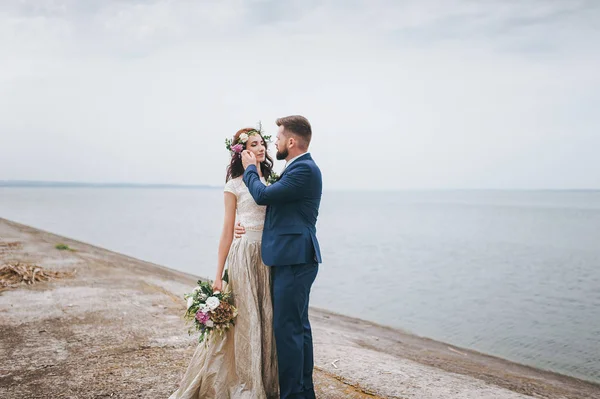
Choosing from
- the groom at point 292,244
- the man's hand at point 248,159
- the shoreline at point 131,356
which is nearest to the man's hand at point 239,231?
→ the groom at point 292,244

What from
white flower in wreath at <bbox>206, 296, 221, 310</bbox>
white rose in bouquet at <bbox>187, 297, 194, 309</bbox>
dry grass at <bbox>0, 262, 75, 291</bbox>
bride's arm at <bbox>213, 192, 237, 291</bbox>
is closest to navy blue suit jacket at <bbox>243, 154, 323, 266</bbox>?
bride's arm at <bbox>213, 192, 237, 291</bbox>

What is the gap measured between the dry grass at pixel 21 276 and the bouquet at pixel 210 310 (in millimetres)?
6132

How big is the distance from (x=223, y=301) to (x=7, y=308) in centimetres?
502

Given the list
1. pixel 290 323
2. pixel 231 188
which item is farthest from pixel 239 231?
pixel 290 323

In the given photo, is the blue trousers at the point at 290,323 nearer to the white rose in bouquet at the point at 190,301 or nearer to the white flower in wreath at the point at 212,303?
the white flower in wreath at the point at 212,303

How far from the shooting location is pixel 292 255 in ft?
11.8

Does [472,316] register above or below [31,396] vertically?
below

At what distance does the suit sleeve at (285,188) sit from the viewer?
3496 mm

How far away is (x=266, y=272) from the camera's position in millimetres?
3928

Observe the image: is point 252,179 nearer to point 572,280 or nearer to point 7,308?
point 7,308

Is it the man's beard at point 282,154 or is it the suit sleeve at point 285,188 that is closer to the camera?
the suit sleeve at point 285,188

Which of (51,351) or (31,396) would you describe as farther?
(51,351)

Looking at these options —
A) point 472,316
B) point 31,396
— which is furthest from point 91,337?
point 472,316

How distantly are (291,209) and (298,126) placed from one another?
2.18 ft
